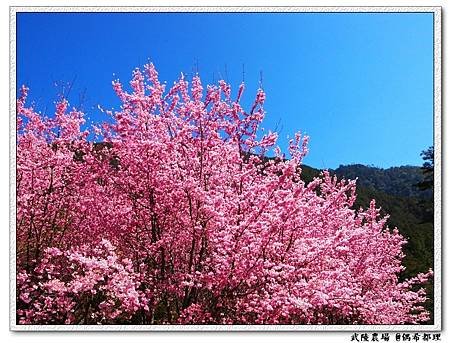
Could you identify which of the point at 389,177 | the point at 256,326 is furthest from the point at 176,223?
the point at 389,177

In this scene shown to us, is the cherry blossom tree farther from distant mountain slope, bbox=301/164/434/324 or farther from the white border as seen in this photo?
distant mountain slope, bbox=301/164/434/324

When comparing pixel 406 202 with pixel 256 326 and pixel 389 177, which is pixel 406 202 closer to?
pixel 389 177

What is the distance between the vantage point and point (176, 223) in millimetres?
3861

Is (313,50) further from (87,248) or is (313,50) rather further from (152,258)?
(87,248)

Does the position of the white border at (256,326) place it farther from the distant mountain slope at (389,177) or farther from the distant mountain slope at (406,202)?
the distant mountain slope at (389,177)

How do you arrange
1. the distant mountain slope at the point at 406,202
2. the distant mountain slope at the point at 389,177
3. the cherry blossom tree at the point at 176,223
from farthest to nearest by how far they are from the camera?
the distant mountain slope at the point at 389,177 → the distant mountain slope at the point at 406,202 → the cherry blossom tree at the point at 176,223

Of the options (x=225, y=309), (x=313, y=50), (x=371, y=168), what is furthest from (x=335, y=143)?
(x=225, y=309)

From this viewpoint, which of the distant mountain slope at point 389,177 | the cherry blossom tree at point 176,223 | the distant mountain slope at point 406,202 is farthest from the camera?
the distant mountain slope at point 389,177

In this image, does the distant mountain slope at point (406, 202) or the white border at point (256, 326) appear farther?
the distant mountain slope at point (406, 202)

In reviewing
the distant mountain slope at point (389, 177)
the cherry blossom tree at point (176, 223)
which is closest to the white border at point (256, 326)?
the cherry blossom tree at point (176, 223)

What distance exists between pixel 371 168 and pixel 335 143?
1.40ft

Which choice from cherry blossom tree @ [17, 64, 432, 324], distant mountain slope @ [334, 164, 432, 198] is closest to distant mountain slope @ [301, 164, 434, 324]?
distant mountain slope @ [334, 164, 432, 198]

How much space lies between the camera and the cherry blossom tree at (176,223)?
3.63m

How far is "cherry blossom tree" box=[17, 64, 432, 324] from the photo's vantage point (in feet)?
11.9
